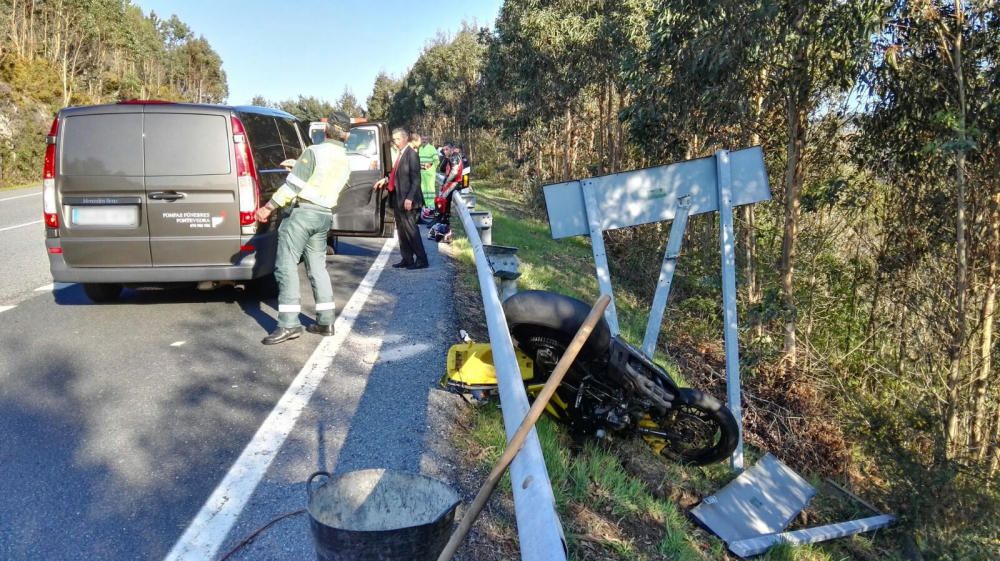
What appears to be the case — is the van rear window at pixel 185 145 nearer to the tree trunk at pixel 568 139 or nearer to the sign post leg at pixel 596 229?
the sign post leg at pixel 596 229

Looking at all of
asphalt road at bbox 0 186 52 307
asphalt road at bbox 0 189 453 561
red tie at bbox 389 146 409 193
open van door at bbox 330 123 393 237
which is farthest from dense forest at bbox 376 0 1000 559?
asphalt road at bbox 0 186 52 307

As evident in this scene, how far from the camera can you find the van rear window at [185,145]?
6465mm

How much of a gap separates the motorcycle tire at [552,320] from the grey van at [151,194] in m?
3.39

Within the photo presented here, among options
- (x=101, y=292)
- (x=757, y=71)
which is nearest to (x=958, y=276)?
(x=757, y=71)

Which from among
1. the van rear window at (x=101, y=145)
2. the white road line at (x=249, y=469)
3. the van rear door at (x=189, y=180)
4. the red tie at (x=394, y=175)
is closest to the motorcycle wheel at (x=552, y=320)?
the white road line at (x=249, y=469)

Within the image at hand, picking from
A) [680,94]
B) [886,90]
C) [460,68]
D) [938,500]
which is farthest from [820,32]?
[460,68]

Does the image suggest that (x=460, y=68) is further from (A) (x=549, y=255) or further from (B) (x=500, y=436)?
(B) (x=500, y=436)

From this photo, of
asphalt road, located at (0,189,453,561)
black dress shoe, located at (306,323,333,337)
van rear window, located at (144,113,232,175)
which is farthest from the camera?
van rear window, located at (144,113,232,175)

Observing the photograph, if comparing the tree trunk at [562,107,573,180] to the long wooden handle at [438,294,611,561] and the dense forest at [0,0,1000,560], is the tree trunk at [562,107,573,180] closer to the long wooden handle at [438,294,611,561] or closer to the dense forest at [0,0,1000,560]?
the dense forest at [0,0,1000,560]

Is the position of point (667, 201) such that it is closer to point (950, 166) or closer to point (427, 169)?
point (950, 166)

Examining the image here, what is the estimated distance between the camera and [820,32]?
22.5 ft

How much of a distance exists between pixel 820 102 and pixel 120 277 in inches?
292

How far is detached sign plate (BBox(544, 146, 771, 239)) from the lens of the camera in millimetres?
5211

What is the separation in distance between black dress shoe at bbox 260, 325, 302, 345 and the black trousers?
11.6ft
